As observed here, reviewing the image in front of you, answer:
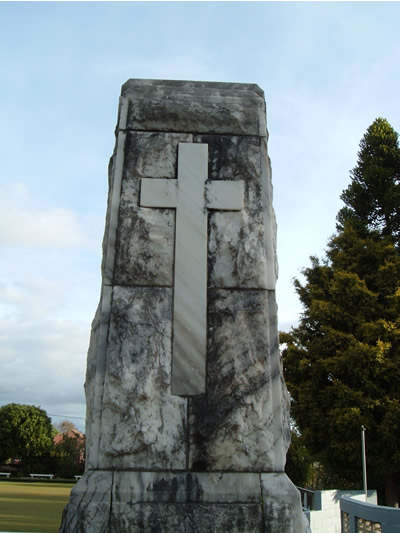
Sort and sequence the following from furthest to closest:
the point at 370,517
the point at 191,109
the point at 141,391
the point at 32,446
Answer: the point at 32,446 → the point at 370,517 → the point at 191,109 → the point at 141,391

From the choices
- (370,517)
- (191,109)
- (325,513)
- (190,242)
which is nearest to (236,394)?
(190,242)

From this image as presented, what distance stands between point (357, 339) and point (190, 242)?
641 inches

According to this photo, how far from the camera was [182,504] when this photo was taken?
3.04 m

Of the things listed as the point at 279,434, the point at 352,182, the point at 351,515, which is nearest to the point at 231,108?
the point at 279,434

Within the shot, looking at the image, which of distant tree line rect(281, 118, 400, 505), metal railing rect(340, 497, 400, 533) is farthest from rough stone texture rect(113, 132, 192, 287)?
distant tree line rect(281, 118, 400, 505)

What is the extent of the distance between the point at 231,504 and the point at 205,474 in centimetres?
22

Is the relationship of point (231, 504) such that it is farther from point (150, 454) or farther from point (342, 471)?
point (342, 471)

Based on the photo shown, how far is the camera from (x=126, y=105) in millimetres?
3865

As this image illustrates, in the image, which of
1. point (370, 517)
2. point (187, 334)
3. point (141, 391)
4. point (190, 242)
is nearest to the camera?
point (141, 391)

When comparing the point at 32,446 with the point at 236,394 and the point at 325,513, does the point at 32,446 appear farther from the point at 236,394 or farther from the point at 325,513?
the point at 236,394

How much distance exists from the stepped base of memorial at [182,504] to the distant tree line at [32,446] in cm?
4931

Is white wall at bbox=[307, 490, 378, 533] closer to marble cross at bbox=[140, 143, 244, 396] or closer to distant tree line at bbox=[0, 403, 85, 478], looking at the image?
marble cross at bbox=[140, 143, 244, 396]

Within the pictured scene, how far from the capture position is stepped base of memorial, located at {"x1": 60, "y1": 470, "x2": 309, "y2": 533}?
9.81ft

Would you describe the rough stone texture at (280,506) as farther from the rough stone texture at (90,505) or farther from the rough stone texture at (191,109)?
the rough stone texture at (191,109)
